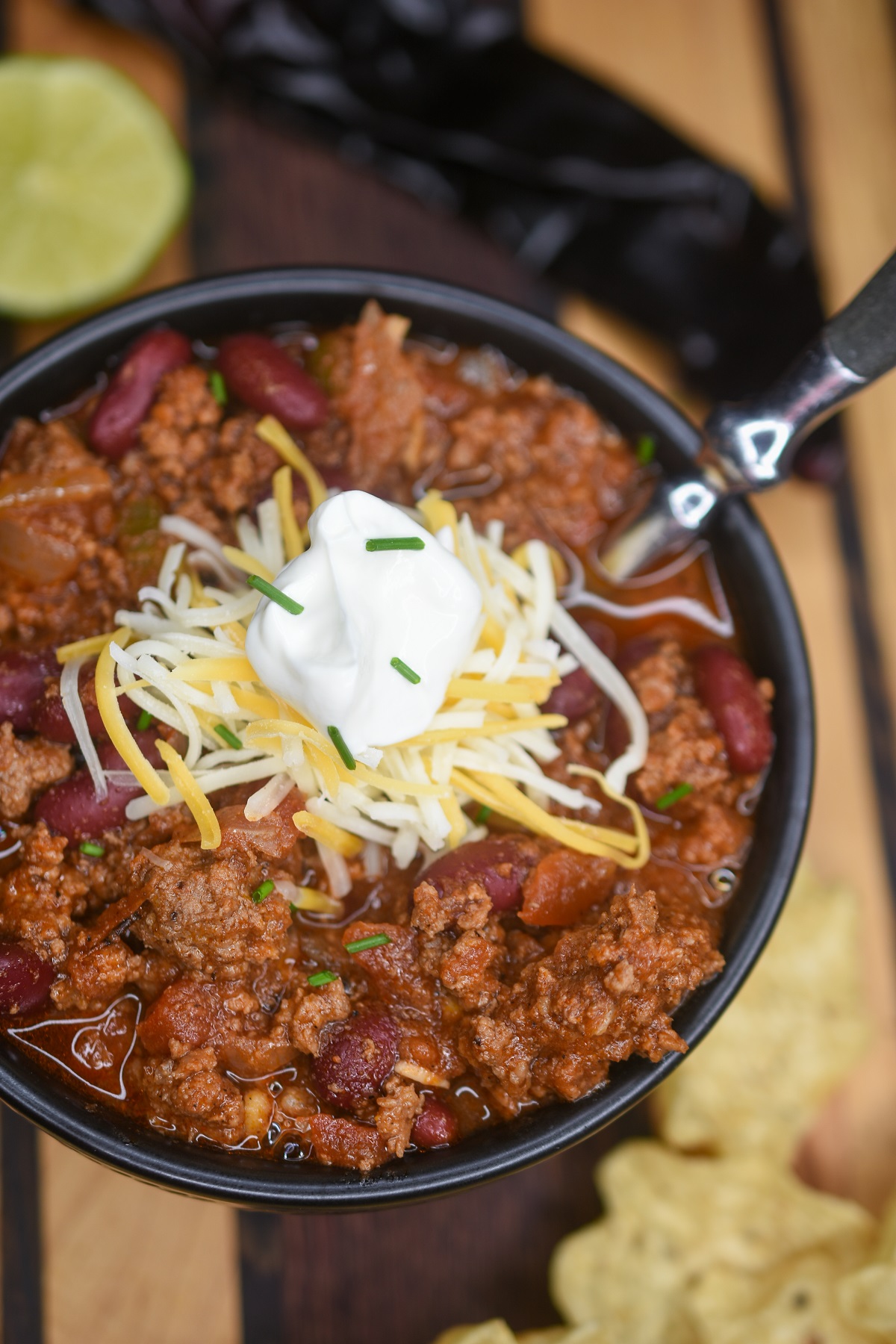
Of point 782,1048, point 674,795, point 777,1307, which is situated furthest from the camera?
point 782,1048

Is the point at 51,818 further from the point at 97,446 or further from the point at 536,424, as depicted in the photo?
the point at 536,424

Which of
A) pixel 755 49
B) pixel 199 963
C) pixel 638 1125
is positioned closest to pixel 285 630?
pixel 199 963

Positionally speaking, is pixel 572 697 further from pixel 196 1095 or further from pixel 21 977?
pixel 21 977

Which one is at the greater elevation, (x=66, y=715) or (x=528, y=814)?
(x=528, y=814)

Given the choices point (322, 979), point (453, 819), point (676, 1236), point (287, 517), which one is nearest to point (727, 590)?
point (453, 819)

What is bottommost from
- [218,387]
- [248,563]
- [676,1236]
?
[676,1236]

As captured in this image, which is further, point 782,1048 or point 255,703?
point 782,1048

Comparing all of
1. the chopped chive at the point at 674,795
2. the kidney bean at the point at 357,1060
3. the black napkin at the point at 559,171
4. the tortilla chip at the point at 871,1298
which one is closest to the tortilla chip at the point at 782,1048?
the tortilla chip at the point at 871,1298
